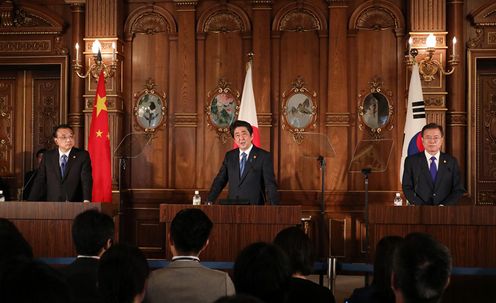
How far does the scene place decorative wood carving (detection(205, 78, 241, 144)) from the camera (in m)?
9.54

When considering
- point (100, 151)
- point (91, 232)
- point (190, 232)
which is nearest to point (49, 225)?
point (91, 232)

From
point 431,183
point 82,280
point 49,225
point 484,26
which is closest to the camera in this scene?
point 82,280

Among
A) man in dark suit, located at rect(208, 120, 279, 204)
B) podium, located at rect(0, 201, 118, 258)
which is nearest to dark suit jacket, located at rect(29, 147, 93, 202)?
podium, located at rect(0, 201, 118, 258)

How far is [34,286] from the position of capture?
152 cm

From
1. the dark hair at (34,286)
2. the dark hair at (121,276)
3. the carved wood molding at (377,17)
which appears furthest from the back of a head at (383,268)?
the carved wood molding at (377,17)

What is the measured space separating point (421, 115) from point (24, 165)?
216 inches

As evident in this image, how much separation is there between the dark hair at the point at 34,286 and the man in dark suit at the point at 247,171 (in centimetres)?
512

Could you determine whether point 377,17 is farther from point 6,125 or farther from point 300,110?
point 6,125

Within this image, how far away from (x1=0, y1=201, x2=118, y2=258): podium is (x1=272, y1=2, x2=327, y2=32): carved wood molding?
436 centimetres

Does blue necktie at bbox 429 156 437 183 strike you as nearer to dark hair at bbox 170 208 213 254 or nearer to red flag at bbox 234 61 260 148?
red flag at bbox 234 61 260 148

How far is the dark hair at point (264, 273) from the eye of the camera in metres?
2.78

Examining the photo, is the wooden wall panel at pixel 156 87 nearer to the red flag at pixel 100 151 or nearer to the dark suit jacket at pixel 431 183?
the red flag at pixel 100 151

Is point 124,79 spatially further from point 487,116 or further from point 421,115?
point 487,116

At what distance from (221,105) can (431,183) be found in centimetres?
384
